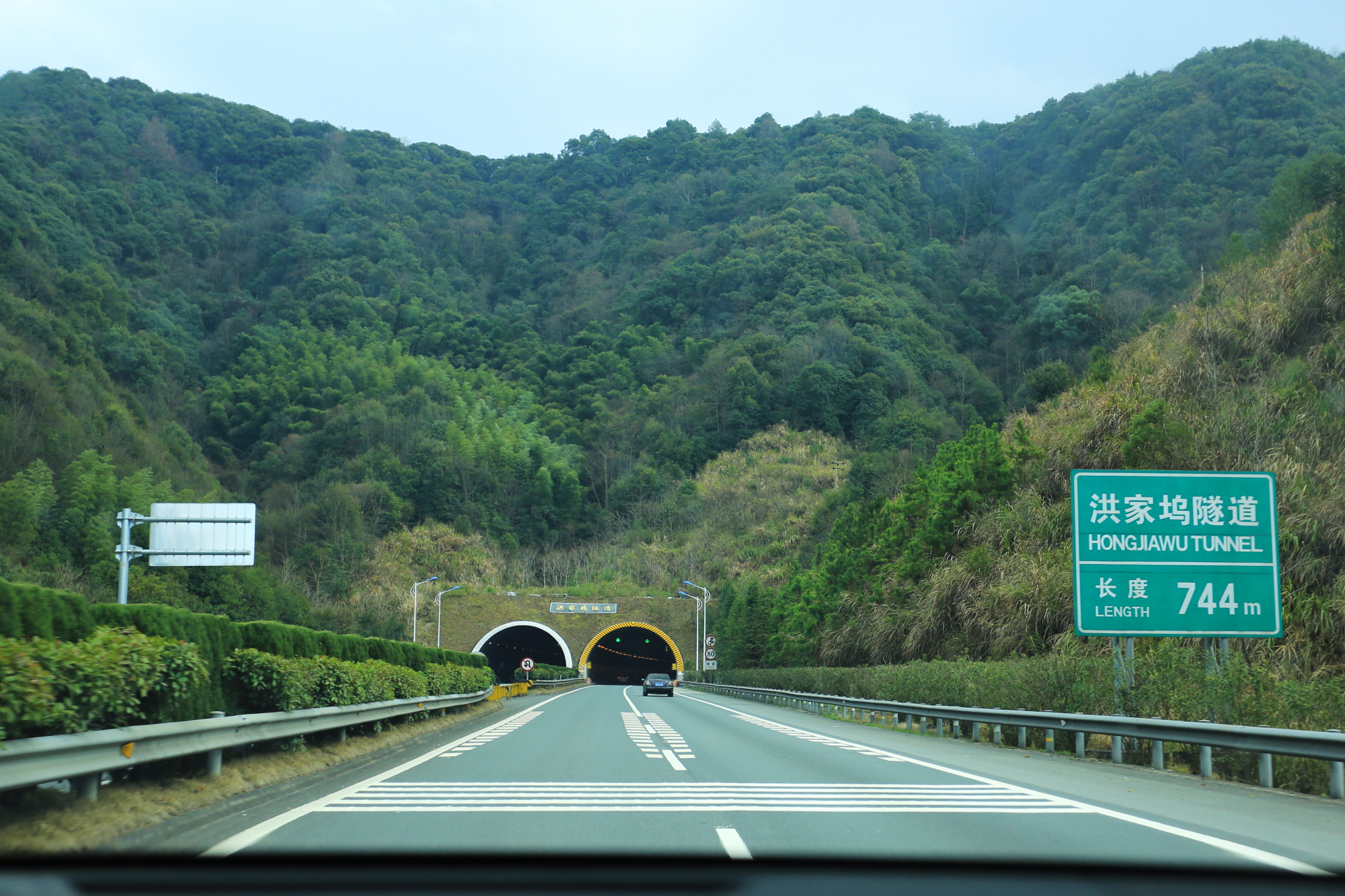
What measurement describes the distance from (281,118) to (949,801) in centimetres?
16156

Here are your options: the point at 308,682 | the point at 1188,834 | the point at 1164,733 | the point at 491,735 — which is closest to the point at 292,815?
the point at 308,682

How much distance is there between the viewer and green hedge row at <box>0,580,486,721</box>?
8.27 meters

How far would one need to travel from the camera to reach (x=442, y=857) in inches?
262

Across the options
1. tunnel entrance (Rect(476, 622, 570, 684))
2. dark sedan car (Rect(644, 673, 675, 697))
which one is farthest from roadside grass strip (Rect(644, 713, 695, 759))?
tunnel entrance (Rect(476, 622, 570, 684))

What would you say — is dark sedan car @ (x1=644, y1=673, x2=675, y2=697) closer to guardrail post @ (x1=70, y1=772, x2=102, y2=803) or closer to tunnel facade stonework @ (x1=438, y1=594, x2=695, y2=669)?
tunnel facade stonework @ (x1=438, y1=594, x2=695, y2=669)

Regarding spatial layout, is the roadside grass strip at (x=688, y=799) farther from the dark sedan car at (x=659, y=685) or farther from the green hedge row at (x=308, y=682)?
the dark sedan car at (x=659, y=685)

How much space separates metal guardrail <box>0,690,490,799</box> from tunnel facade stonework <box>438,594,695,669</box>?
7056 cm

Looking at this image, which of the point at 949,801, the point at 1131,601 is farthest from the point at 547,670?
the point at 949,801

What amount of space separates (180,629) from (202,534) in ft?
74.3

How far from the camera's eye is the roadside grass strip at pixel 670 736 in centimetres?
1605

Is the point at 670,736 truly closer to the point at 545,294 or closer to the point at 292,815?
the point at 292,815

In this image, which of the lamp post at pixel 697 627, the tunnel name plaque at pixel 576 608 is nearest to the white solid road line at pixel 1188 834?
the tunnel name plaque at pixel 576 608

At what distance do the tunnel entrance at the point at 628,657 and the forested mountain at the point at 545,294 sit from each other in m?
10.4

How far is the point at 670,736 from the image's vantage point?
2020cm
